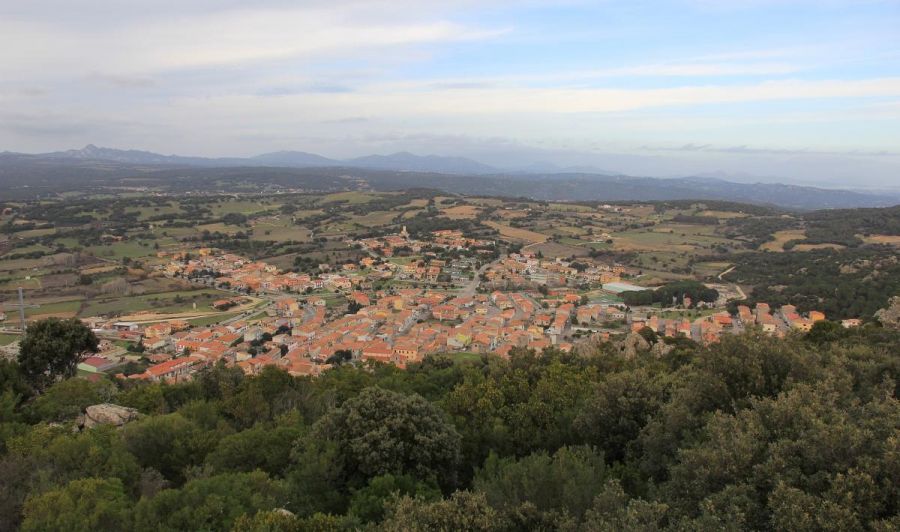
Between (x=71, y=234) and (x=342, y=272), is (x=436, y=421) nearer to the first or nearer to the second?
(x=342, y=272)

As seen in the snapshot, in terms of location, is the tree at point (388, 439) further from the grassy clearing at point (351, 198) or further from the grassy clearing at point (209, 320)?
the grassy clearing at point (351, 198)

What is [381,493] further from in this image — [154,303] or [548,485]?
[154,303]

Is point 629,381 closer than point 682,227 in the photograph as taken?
Yes

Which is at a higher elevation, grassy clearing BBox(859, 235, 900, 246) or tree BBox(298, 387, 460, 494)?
grassy clearing BBox(859, 235, 900, 246)

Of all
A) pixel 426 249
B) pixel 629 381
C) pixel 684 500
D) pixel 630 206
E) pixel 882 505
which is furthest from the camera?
pixel 630 206

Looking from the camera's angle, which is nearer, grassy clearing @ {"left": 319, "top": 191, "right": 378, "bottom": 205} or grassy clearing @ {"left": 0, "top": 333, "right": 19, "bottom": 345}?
grassy clearing @ {"left": 0, "top": 333, "right": 19, "bottom": 345}

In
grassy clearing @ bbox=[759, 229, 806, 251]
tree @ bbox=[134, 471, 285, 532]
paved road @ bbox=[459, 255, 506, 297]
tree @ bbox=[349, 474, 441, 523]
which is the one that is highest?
grassy clearing @ bbox=[759, 229, 806, 251]

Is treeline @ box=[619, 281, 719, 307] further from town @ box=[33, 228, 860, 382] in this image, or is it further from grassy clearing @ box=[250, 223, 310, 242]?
grassy clearing @ box=[250, 223, 310, 242]

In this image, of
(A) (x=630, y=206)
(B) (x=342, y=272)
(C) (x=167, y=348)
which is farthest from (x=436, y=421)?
(A) (x=630, y=206)

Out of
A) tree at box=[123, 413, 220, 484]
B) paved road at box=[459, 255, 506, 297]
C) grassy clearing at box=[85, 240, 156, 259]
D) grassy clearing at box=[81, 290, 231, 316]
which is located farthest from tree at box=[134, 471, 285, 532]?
grassy clearing at box=[85, 240, 156, 259]
